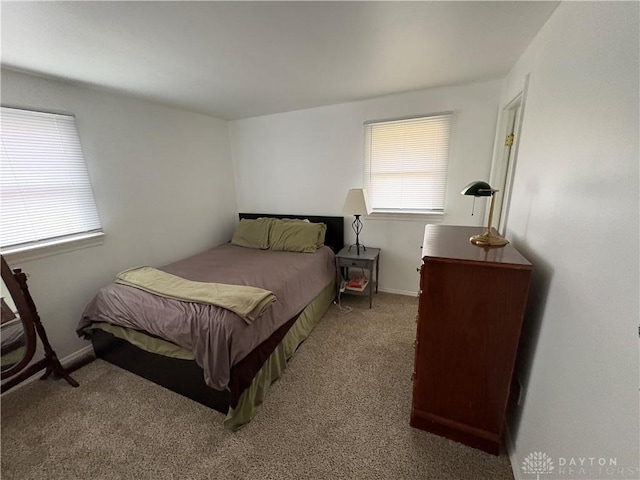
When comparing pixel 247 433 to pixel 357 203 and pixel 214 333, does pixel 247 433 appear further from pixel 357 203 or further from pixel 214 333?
pixel 357 203

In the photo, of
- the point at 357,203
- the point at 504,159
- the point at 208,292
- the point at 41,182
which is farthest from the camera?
the point at 357,203

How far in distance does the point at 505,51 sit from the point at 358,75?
101 cm

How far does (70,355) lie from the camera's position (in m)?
2.16

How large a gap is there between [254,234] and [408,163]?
6.52 ft

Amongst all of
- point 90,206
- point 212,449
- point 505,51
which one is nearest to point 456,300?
point 212,449

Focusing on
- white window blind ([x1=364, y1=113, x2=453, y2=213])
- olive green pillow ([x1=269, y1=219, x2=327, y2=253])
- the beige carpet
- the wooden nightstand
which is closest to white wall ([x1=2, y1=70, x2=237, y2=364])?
the beige carpet

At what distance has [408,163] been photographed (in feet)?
8.90

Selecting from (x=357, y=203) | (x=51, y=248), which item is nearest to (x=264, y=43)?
(x=357, y=203)

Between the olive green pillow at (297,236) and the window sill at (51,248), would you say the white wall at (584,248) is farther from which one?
the window sill at (51,248)

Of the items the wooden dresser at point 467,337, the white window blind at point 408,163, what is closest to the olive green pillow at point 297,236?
the white window blind at point 408,163

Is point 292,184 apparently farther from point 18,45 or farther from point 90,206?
point 18,45

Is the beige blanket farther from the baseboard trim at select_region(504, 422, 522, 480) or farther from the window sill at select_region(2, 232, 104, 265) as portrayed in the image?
the baseboard trim at select_region(504, 422, 522, 480)

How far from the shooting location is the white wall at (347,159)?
95.7 inches
